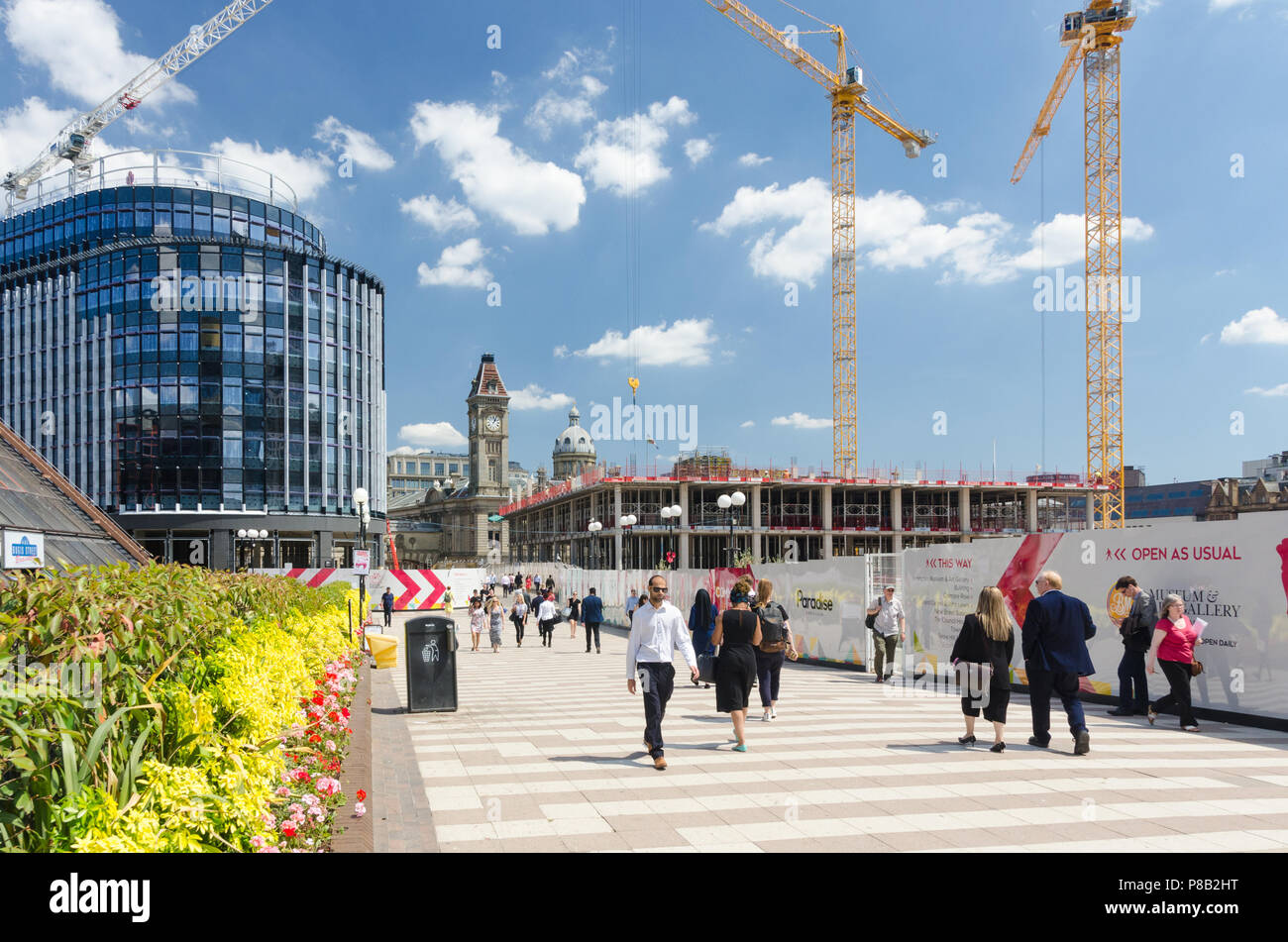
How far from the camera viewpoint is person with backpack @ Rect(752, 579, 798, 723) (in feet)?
36.1

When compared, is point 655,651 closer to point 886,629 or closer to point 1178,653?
point 1178,653

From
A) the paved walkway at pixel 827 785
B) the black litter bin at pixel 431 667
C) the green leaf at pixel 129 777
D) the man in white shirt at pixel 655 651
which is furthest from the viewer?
the black litter bin at pixel 431 667

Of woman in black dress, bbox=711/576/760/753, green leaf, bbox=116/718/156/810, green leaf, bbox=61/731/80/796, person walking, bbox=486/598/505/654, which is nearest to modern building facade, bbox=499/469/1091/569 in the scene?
person walking, bbox=486/598/505/654

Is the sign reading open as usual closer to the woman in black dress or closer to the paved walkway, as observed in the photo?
the paved walkway

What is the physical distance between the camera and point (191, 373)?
6344 cm

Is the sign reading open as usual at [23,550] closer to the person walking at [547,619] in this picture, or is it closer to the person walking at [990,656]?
the person walking at [990,656]

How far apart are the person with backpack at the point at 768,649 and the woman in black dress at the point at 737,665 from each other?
1401 mm

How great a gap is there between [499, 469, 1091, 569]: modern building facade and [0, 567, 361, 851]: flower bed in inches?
2398

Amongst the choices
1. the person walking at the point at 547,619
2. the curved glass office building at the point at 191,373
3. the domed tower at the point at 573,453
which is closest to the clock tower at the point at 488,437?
the domed tower at the point at 573,453

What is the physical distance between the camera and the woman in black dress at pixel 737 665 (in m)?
9.27

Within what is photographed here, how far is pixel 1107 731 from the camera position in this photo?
1049 cm

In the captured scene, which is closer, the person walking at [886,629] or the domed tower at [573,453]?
the person walking at [886,629]

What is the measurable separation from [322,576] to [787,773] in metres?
28.6
